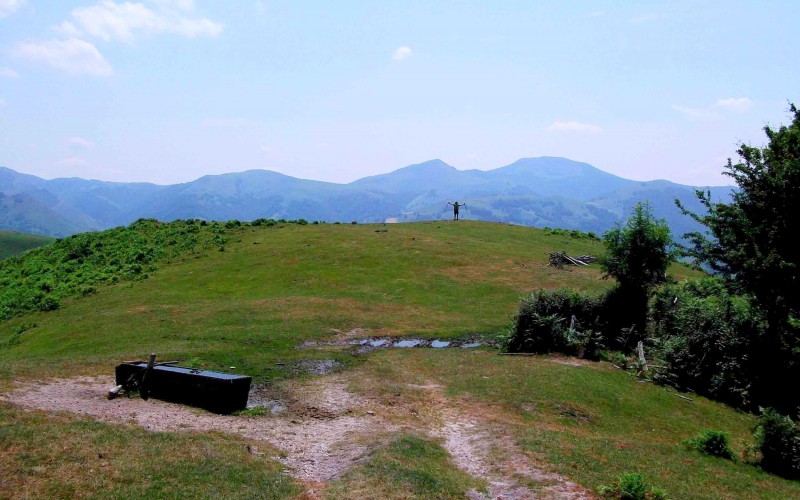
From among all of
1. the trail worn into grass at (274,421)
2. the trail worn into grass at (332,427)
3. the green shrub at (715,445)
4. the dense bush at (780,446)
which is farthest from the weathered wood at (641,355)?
the trail worn into grass at (274,421)

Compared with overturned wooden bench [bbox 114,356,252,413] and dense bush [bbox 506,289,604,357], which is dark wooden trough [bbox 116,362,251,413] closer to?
overturned wooden bench [bbox 114,356,252,413]

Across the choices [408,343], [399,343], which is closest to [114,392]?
[399,343]

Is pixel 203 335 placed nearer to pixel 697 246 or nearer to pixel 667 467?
pixel 667 467

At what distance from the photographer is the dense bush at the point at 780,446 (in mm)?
18688

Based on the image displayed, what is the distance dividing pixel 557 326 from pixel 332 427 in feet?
62.0

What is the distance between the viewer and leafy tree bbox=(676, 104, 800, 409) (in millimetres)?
26156

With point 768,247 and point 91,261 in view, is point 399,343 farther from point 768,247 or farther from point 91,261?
point 91,261

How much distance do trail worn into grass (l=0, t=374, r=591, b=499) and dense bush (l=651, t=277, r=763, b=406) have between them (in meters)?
14.2

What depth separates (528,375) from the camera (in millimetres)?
27984

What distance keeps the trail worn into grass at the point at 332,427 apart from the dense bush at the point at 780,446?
8.99 m

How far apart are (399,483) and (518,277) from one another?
4083 centimetres

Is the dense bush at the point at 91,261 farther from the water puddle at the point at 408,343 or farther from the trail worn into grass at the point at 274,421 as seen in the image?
the water puddle at the point at 408,343

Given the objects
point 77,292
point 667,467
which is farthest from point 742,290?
point 77,292

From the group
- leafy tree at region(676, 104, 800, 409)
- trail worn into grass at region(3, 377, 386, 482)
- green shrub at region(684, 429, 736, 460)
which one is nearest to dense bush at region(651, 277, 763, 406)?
leafy tree at region(676, 104, 800, 409)
